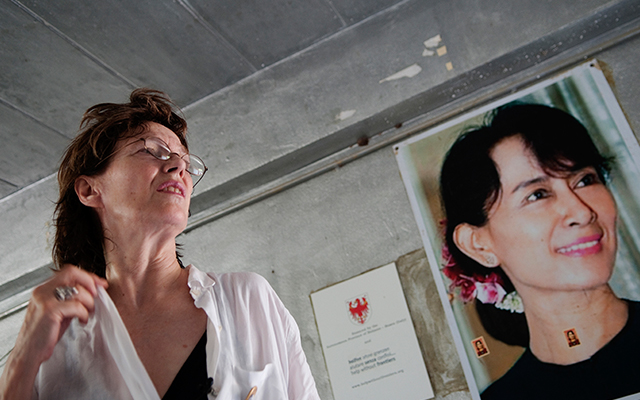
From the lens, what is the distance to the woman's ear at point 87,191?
152cm

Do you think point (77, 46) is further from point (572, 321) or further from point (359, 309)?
point (572, 321)

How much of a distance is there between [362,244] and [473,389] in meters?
0.77

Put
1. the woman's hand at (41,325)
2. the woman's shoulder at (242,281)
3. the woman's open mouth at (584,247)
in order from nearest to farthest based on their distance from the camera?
the woman's hand at (41,325) → the woman's shoulder at (242,281) → the woman's open mouth at (584,247)

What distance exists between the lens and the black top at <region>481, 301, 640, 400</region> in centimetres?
168

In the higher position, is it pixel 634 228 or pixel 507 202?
pixel 507 202

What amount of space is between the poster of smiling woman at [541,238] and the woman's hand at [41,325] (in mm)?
1457

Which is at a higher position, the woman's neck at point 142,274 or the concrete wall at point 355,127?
the concrete wall at point 355,127

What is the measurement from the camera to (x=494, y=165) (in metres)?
2.11

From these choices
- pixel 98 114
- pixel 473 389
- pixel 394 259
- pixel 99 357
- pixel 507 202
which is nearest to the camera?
pixel 99 357

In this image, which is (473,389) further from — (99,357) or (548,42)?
(548,42)

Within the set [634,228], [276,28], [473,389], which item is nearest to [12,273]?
[276,28]

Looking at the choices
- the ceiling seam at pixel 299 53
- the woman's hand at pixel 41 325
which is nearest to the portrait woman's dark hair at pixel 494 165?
the ceiling seam at pixel 299 53

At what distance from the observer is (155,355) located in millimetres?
1209

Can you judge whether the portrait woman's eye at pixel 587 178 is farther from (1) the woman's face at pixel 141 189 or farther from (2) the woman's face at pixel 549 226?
(1) the woman's face at pixel 141 189
